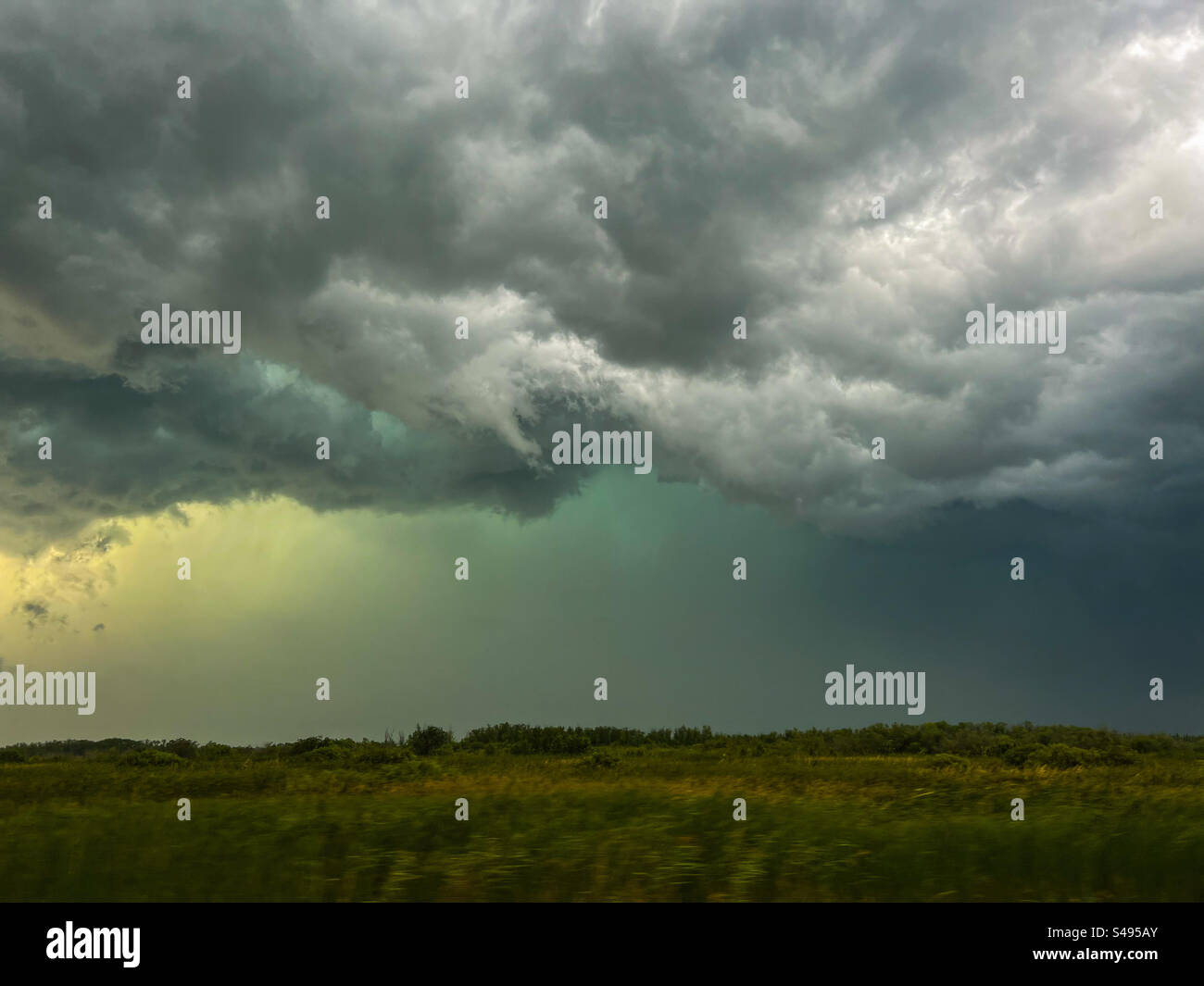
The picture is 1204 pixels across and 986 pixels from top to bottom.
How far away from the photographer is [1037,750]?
39.6 m

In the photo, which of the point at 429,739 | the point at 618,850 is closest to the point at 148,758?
the point at 429,739

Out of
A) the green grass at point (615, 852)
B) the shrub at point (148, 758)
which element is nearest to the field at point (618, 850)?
the green grass at point (615, 852)

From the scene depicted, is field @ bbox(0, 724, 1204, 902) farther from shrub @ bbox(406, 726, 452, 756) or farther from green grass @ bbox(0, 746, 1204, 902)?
shrub @ bbox(406, 726, 452, 756)

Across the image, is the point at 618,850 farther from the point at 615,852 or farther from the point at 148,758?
the point at 148,758

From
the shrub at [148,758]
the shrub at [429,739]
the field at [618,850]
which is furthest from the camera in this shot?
the shrub at [429,739]

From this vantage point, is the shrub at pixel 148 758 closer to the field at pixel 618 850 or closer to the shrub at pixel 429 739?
the shrub at pixel 429 739

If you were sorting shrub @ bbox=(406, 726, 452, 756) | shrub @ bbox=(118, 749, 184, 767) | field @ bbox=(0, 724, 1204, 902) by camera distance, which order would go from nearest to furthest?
field @ bbox=(0, 724, 1204, 902), shrub @ bbox=(118, 749, 184, 767), shrub @ bbox=(406, 726, 452, 756)

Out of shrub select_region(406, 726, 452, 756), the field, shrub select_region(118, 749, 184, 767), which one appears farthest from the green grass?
shrub select_region(406, 726, 452, 756)

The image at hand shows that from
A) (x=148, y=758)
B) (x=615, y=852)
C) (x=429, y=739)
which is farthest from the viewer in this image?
(x=429, y=739)

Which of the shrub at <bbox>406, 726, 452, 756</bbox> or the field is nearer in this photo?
the field
